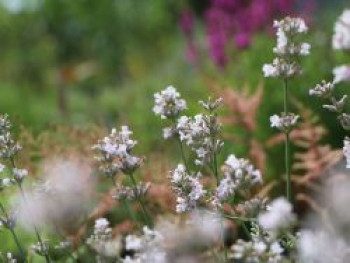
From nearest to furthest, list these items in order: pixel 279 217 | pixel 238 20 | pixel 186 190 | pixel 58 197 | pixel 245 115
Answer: pixel 279 217 → pixel 186 190 → pixel 58 197 → pixel 245 115 → pixel 238 20

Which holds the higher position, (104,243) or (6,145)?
(6,145)

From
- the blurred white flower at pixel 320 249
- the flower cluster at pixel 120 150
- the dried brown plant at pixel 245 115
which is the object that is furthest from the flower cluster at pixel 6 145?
the dried brown plant at pixel 245 115

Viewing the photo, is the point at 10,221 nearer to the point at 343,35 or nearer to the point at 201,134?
the point at 201,134

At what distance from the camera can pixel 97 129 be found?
3482mm

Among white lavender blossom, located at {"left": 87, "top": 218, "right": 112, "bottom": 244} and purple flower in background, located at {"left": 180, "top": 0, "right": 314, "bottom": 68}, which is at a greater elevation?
purple flower in background, located at {"left": 180, "top": 0, "right": 314, "bottom": 68}

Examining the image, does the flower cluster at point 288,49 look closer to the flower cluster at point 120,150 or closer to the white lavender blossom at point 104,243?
the flower cluster at point 120,150

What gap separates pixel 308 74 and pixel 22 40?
778 centimetres

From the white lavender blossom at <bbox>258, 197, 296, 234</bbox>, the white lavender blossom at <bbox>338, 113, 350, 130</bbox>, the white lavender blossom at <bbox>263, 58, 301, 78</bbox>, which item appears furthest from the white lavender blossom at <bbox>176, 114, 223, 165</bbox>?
→ the white lavender blossom at <bbox>258, 197, 296, 234</bbox>

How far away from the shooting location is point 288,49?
5.97ft

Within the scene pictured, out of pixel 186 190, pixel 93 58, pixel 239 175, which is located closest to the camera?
pixel 239 175

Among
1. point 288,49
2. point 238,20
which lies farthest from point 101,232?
point 238,20

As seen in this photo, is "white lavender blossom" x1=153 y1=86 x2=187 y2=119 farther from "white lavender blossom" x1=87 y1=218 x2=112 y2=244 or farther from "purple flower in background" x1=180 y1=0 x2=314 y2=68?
"purple flower in background" x1=180 y1=0 x2=314 y2=68

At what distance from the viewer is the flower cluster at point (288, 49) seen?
1794mm

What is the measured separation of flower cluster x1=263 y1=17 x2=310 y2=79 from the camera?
5.89 ft
